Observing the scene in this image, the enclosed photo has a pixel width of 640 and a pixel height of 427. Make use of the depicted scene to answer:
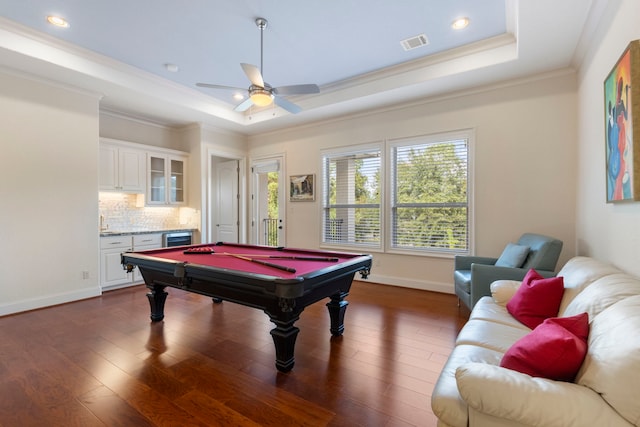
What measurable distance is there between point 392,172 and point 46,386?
445 cm

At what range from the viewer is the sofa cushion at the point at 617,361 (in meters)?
1.01

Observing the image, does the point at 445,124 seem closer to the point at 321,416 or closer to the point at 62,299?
the point at 321,416

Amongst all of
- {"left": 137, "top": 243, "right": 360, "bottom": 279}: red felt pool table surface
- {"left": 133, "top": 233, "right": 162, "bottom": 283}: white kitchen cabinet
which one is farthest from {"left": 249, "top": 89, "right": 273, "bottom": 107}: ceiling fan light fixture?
{"left": 133, "top": 233, "right": 162, "bottom": 283}: white kitchen cabinet

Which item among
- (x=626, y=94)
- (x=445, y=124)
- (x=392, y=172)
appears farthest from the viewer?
(x=392, y=172)

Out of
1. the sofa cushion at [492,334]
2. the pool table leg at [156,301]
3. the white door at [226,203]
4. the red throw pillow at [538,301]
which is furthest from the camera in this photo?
the white door at [226,203]

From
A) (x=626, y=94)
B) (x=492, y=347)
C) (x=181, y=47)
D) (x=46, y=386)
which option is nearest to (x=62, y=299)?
(x=46, y=386)

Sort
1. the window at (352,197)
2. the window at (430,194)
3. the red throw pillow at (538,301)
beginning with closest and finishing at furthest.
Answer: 1. the red throw pillow at (538,301)
2. the window at (430,194)
3. the window at (352,197)

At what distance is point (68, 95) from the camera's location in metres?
4.04

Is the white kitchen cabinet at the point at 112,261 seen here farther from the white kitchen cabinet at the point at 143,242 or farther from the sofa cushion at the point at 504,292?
the sofa cushion at the point at 504,292

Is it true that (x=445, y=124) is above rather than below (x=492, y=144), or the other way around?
above

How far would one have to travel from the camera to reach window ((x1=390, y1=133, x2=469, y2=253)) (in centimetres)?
433

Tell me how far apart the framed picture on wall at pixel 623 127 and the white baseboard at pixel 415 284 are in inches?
94.1

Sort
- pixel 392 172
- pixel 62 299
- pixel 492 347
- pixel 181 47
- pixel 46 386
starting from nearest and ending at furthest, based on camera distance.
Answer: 1. pixel 492 347
2. pixel 46 386
3. pixel 181 47
4. pixel 62 299
5. pixel 392 172

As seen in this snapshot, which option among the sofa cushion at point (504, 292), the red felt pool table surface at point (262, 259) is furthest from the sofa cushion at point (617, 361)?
the red felt pool table surface at point (262, 259)
